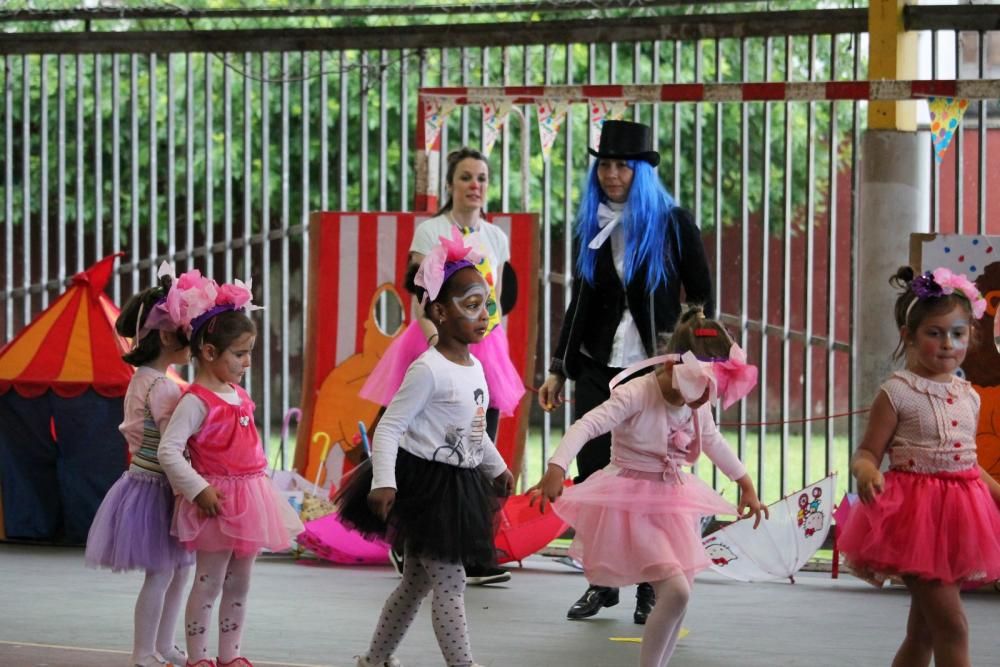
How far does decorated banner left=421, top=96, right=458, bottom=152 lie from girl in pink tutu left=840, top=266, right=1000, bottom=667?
12.7 feet

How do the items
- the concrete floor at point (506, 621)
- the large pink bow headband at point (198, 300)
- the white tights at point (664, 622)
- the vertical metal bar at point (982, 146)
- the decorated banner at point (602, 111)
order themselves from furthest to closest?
the vertical metal bar at point (982, 146) → the decorated banner at point (602, 111) → the concrete floor at point (506, 621) → the large pink bow headband at point (198, 300) → the white tights at point (664, 622)

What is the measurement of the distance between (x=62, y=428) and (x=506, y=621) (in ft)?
9.60

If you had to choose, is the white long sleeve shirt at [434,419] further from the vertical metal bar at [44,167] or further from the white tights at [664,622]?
the vertical metal bar at [44,167]

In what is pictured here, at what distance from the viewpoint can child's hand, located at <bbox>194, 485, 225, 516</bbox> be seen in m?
4.63

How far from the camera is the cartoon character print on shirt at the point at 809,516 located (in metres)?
6.70

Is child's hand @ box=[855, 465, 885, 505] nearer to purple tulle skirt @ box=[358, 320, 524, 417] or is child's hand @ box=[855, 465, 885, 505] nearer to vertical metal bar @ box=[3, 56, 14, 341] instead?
purple tulle skirt @ box=[358, 320, 524, 417]

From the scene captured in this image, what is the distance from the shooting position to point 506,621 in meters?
5.82

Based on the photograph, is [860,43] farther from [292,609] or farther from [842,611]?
[292,609]

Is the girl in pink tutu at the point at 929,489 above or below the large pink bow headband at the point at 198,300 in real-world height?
below

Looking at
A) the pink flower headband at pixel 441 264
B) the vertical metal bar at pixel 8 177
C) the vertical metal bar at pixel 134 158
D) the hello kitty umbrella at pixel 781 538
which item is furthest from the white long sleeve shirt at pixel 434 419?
the vertical metal bar at pixel 8 177

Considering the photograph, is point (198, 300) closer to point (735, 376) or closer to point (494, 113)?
point (735, 376)

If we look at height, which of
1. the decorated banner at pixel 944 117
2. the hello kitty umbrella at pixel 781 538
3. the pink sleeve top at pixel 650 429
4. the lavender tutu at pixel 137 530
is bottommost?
the hello kitty umbrella at pixel 781 538

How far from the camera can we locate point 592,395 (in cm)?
582

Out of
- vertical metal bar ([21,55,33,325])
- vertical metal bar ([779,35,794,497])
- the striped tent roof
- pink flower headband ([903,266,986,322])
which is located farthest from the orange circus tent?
pink flower headband ([903,266,986,322])
